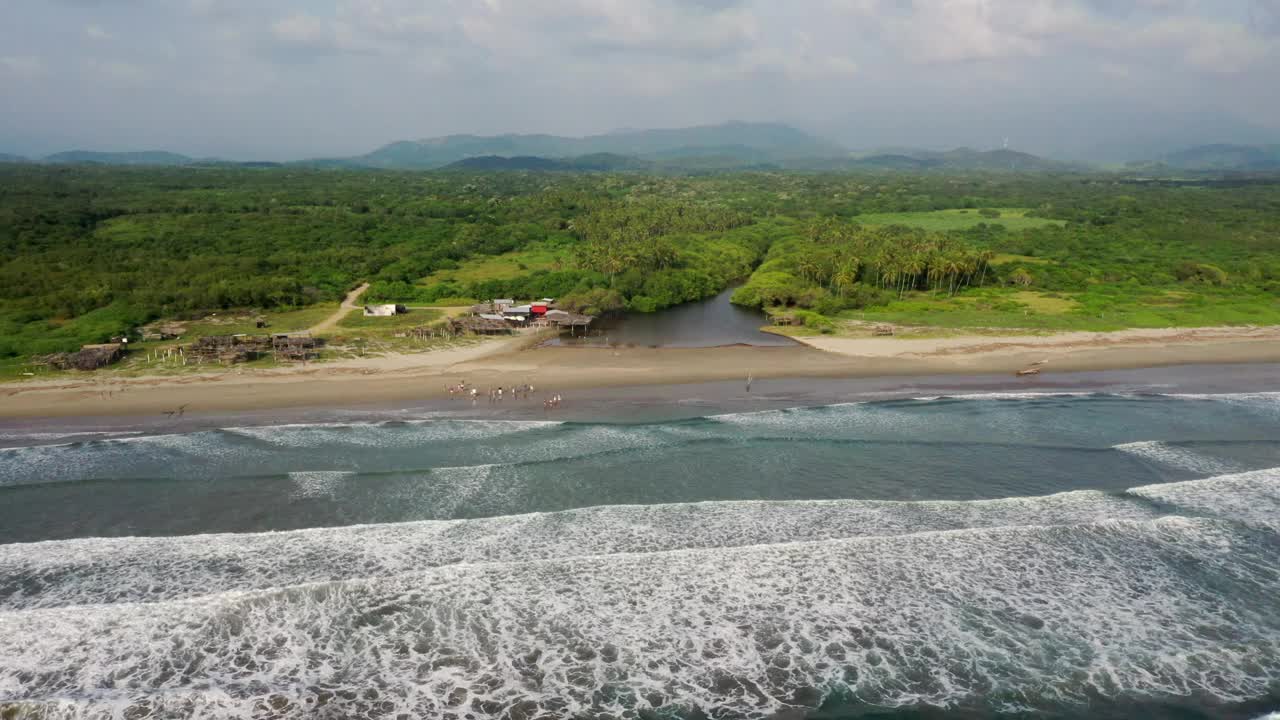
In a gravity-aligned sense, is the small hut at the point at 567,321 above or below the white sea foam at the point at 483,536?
above

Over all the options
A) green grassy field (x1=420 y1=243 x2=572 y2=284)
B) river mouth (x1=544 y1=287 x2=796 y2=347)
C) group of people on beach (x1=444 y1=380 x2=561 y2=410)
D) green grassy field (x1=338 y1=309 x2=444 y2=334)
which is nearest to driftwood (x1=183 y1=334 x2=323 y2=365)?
green grassy field (x1=338 y1=309 x2=444 y2=334)

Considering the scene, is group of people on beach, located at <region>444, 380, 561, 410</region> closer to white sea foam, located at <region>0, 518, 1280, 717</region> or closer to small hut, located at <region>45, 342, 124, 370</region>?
white sea foam, located at <region>0, 518, 1280, 717</region>

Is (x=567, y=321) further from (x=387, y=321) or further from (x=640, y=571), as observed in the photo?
(x=640, y=571)

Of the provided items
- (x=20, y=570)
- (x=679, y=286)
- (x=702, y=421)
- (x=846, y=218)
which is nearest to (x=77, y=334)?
(x=20, y=570)

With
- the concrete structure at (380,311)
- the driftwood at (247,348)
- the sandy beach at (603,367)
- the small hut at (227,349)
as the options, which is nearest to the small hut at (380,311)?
the concrete structure at (380,311)

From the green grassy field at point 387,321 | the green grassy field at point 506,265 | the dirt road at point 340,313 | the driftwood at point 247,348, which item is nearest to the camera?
the driftwood at point 247,348

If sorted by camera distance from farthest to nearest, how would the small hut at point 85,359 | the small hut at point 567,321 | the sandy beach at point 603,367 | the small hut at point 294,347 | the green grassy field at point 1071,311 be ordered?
the green grassy field at point 1071,311 < the small hut at point 567,321 < the small hut at point 294,347 < the small hut at point 85,359 < the sandy beach at point 603,367

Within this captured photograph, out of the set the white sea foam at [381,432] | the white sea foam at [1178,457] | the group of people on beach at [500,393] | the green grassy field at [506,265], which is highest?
the green grassy field at [506,265]

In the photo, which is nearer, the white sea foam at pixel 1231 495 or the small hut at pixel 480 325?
the white sea foam at pixel 1231 495

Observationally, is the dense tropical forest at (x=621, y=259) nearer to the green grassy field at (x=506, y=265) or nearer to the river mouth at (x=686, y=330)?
the green grassy field at (x=506, y=265)
